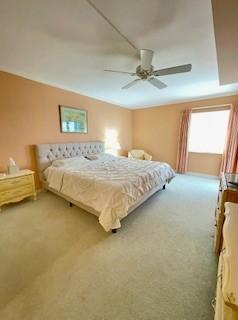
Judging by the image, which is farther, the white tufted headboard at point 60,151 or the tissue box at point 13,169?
the white tufted headboard at point 60,151

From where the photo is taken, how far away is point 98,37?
6.41 feet

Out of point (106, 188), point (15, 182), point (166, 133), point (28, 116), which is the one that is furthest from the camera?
point (166, 133)

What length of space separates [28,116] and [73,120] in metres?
1.16

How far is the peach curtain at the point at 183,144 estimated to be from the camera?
5.12m

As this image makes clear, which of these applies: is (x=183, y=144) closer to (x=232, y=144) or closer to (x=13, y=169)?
(x=232, y=144)

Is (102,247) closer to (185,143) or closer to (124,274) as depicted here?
(124,274)

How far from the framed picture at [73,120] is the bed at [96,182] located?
419 millimetres

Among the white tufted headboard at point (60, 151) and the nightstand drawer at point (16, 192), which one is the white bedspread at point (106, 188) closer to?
the white tufted headboard at point (60, 151)

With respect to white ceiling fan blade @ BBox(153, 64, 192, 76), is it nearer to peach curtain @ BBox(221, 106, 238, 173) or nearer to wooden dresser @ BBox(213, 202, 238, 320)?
wooden dresser @ BBox(213, 202, 238, 320)

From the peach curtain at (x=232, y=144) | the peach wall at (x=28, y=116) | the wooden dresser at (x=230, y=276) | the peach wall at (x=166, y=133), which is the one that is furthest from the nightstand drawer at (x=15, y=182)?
the peach curtain at (x=232, y=144)

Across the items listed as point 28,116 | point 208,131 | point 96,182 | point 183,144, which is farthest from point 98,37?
point 208,131

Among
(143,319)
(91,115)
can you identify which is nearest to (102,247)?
(143,319)

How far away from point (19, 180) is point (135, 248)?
8.23 ft

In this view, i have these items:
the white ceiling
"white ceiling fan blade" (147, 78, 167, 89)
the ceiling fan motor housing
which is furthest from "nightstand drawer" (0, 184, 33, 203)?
"white ceiling fan blade" (147, 78, 167, 89)
